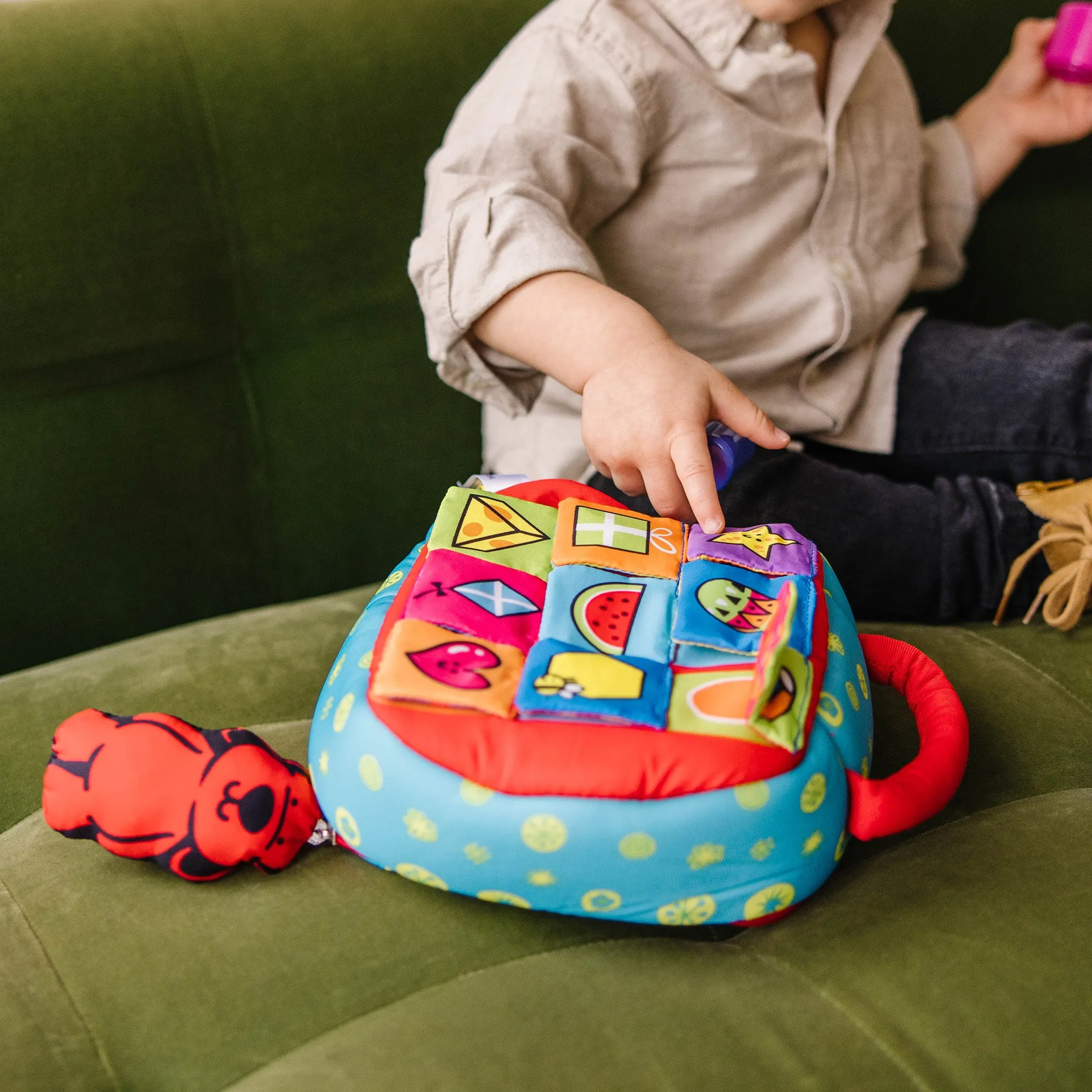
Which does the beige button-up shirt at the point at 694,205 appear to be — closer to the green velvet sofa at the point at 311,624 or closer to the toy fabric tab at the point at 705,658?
the green velvet sofa at the point at 311,624

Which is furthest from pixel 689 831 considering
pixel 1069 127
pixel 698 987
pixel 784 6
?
pixel 1069 127

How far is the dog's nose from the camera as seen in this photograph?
49 cm

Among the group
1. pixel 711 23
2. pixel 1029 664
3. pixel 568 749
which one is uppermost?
pixel 711 23

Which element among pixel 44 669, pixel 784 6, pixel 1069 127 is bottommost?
pixel 44 669

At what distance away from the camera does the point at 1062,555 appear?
0.71 m

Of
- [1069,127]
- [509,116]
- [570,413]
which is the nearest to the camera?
[509,116]

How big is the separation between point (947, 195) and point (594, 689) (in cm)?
76

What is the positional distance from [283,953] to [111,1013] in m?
0.07

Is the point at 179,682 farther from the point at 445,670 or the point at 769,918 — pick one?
the point at 769,918

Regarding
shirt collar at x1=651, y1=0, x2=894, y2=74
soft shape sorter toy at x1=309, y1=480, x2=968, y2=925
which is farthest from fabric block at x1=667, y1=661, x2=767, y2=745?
shirt collar at x1=651, y1=0, x2=894, y2=74

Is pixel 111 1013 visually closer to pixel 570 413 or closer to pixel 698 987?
pixel 698 987

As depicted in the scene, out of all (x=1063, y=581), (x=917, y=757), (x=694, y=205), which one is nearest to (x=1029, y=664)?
(x=1063, y=581)

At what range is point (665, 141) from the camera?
0.76m

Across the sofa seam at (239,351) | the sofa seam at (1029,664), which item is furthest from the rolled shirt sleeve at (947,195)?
the sofa seam at (239,351)
